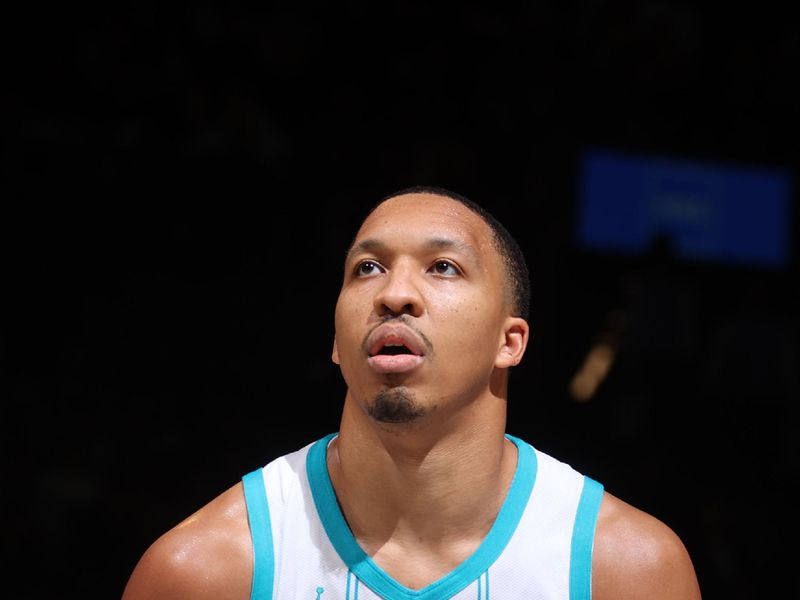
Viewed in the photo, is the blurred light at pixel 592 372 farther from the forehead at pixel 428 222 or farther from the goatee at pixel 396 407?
the goatee at pixel 396 407

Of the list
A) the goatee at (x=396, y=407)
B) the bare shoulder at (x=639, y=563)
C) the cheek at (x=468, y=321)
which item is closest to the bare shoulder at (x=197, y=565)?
the goatee at (x=396, y=407)

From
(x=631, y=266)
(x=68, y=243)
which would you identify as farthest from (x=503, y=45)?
(x=68, y=243)

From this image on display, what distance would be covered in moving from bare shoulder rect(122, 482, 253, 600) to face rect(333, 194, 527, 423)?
1.31 feet

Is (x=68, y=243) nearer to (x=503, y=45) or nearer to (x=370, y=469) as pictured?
(x=503, y=45)

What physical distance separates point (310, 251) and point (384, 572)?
3.42 meters

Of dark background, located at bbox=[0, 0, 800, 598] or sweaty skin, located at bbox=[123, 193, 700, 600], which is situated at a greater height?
dark background, located at bbox=[0, 0, 800, 598]

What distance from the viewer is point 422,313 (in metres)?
2.15

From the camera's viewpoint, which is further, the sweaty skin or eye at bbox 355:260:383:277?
eye at bbox 355:260:383:277

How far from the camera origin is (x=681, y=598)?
2.19 m

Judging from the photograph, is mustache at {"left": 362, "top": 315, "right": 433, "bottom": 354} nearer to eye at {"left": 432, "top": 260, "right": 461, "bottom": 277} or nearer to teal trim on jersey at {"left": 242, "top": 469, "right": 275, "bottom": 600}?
eye at {"left": 432, "top": 260, "right": 461, "bottom": 277}

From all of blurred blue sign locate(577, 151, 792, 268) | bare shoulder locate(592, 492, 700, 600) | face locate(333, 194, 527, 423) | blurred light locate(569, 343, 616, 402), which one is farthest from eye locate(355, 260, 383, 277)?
blurred blue sign locate(577, 151, 792, 268)

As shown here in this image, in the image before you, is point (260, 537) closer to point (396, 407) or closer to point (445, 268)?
point (396, 407)

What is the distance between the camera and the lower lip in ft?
6.89

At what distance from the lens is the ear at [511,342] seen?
2.33 m
